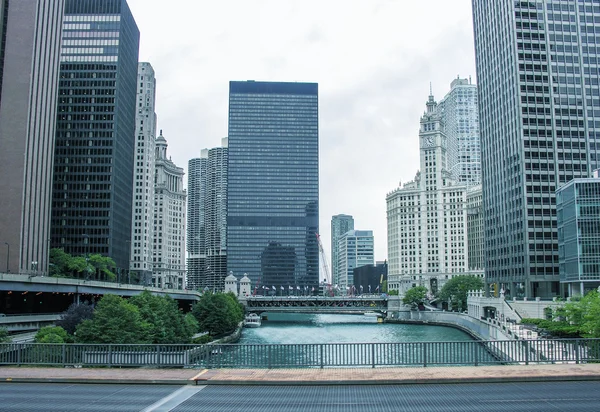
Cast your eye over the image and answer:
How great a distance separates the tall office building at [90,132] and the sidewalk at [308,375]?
159738 millimetres

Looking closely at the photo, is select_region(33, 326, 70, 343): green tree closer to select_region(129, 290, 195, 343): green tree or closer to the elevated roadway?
select_region(129, 290, 195, 343): green tree

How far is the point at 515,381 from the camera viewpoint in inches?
1018

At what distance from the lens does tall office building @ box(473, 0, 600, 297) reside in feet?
442

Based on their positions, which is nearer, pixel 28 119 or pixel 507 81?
pixel 28 119

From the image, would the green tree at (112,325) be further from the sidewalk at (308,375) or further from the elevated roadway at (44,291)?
the sidewalk at (308,375)

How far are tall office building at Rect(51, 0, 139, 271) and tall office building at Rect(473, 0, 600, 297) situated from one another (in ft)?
377

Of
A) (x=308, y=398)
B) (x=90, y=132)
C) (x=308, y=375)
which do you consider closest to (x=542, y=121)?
(x=308, y=375)

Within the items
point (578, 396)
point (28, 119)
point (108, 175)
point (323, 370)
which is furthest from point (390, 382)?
point (108, 175)

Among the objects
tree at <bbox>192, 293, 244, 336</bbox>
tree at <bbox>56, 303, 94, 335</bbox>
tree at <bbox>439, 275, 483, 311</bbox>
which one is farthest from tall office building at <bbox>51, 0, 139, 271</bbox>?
tree at <bbox>56, 303, 94, 335</bbox>

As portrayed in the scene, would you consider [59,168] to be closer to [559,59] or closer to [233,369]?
[559,59]

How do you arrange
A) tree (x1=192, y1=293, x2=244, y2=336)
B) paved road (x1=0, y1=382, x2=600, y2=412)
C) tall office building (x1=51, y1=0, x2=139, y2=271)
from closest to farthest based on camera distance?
1. paved road (x1=0, y1=382, x2=600, y2=412)
2. tree (x1=192, y1=293, x2=244, y2=336)
3. tall office building (x1=51, y1=0, x2=139, y2=271)

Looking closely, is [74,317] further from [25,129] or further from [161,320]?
[25,129]

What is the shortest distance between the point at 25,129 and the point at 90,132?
58.2 m

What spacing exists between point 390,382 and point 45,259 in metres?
131
